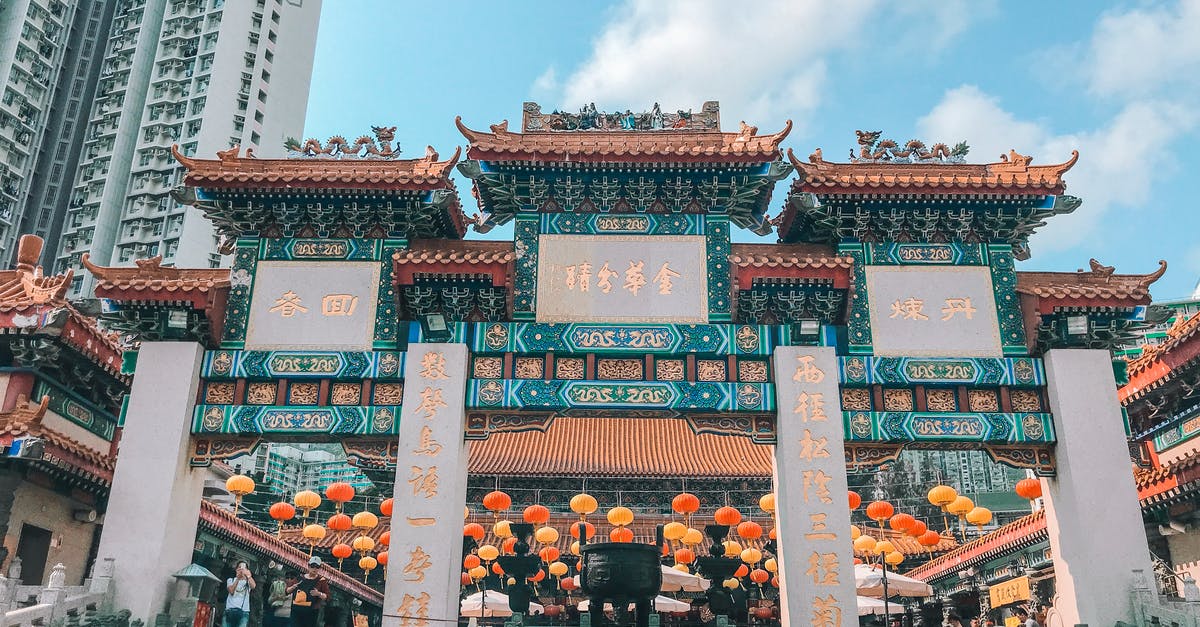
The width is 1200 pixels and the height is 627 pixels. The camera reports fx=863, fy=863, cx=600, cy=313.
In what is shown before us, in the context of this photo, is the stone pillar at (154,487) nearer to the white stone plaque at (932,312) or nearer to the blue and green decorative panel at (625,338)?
the blue and green decorative panel at (625,338)

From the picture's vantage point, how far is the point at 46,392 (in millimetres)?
14227

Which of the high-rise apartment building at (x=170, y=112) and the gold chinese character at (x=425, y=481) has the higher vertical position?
the high-rise apartment building at (x=170, y=112)

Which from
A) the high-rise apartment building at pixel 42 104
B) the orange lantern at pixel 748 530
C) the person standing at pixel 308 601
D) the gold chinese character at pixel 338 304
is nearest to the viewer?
the gold chinese character at pixel 338 304

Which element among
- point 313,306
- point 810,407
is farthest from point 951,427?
point 313,306

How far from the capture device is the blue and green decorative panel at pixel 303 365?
1202 centimetres

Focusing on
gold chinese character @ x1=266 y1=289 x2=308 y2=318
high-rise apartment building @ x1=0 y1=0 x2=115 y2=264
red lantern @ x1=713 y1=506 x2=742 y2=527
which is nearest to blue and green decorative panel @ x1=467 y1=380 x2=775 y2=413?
Result: gold chinese character @ x1=266 y1=289 x2=308 y2=318

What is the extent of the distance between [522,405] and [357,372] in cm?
236

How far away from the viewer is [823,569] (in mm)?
10828

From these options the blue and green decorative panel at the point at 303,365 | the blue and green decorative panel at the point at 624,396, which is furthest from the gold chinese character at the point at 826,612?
the blue and green decorative panel at the point at 303,365

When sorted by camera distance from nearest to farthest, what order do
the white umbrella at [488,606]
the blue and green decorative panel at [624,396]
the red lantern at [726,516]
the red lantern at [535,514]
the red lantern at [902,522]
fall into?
the blue and green decorative panel at [624,396] → the red lantern at [902,522] → the red lantern at [726,516] → the red lantern at [535,514] → the white umbrella at [488,606]

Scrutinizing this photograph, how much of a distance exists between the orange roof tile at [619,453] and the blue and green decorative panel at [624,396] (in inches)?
479

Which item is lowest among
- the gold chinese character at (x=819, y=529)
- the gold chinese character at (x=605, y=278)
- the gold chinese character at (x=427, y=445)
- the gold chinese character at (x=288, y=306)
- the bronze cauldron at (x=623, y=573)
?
the bronze cauldron at (x=623, y=573)

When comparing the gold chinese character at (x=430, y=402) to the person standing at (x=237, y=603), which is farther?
the gold chinese character at (x=430, y=402)

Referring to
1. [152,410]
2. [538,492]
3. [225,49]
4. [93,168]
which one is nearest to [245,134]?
[225,49]
